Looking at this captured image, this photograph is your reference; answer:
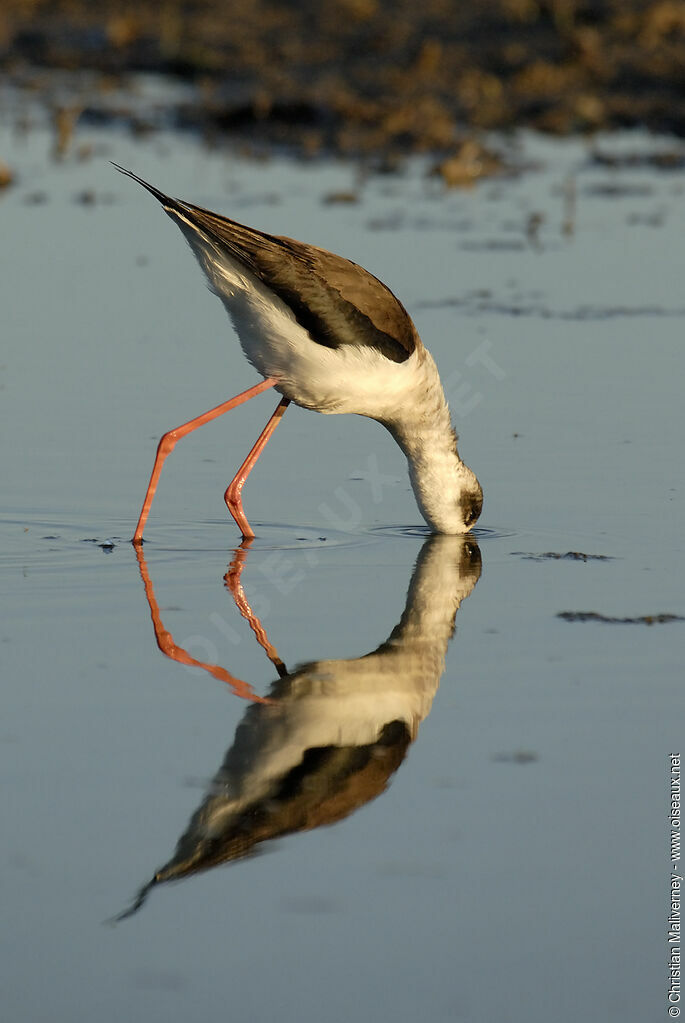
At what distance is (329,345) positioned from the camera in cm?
612

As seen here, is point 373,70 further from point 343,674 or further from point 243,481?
point 343,674

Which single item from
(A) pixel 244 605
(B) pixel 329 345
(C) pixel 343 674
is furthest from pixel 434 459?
(C) pixel 343 674

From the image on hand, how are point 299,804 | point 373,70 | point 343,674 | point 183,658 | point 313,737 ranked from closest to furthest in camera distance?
point 299,804, point 313,737, point 343,674, point 183,658, point 373,70

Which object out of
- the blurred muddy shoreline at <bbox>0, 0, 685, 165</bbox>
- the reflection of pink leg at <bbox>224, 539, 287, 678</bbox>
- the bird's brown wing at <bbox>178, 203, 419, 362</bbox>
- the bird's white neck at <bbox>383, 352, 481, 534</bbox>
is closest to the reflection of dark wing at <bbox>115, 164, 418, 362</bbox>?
the bird's brown wing at <bbox>178, 203, 419, 362</bbox>

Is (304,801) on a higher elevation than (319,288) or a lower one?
lower

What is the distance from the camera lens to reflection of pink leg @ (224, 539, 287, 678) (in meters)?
4.92

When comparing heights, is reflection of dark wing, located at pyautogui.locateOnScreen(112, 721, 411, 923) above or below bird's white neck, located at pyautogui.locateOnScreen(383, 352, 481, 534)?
above

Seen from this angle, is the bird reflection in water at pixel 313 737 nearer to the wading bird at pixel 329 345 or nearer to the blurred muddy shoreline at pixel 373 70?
the wading bird at pixel 329 345

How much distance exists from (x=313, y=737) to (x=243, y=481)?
2.31m

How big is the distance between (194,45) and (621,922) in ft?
53.2

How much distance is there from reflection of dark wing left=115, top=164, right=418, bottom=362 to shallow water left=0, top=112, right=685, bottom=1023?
2.32 ft

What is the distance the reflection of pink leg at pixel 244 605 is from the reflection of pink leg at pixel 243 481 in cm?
8

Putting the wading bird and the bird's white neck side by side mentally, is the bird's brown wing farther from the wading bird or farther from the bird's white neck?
the bird's white neck

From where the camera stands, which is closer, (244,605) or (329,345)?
(244,605)
